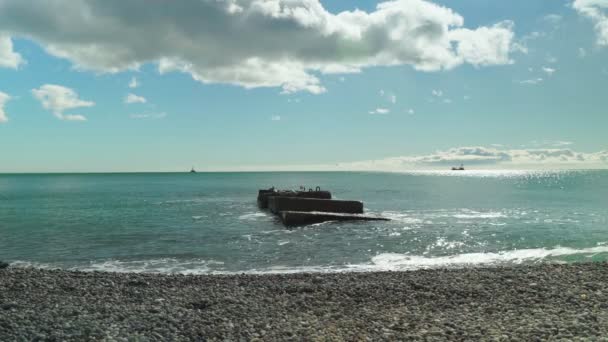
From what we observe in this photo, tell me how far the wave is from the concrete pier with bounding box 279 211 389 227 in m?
12.5

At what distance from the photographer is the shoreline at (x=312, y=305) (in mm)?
9008

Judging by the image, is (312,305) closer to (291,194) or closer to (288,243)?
(288,243)

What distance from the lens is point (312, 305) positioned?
37.9 feet

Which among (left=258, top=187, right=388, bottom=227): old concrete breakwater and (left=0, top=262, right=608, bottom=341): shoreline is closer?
(left=0, top=262, right=608, bottom=341): shoreline

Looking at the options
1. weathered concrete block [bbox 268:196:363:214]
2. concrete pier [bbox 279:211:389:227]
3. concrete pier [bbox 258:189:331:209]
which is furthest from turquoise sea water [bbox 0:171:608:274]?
concrete pier [bbox 258:189:331:209]

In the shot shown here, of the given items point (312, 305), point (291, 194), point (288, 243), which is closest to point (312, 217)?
point (288, 243)

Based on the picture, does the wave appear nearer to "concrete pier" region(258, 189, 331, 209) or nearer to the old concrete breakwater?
the old concrete breakwater

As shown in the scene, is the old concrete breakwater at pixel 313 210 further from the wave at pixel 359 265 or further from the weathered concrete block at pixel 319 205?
the wave at pixel 359 265

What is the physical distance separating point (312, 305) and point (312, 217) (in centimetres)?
2274

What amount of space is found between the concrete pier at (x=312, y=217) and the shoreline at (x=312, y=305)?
1764cm

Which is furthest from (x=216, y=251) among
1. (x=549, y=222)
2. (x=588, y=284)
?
(x=549, y=222)

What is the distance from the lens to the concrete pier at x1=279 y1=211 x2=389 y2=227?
109 feet

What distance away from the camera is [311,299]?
479 inches

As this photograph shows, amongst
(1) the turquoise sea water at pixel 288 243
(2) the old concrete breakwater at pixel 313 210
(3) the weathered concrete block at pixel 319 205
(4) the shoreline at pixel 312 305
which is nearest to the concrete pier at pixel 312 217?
(2) the old concrete breakwater at pixel 313 210
